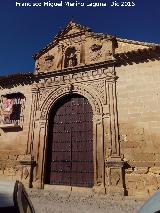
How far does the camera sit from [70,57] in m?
12.2

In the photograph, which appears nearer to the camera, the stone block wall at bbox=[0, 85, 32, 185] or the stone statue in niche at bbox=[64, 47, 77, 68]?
the stone block wall at bbox=[0, 85, 32, 185]

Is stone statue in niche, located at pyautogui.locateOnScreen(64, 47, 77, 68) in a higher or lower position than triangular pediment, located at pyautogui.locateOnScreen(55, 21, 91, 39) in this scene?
lower

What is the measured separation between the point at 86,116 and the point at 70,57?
3.54m

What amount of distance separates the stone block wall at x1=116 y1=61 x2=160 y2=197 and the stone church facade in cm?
3

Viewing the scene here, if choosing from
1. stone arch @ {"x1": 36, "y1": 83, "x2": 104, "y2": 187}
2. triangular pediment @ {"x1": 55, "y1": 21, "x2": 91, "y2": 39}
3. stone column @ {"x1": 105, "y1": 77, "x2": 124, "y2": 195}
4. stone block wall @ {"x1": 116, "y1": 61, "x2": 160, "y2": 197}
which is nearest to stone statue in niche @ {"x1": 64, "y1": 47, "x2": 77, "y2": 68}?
triangular pediment @ {"x1": 55, "y1": 21, "x2": 91, "y2": 39}

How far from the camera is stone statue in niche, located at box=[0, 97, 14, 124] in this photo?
38.7 ft

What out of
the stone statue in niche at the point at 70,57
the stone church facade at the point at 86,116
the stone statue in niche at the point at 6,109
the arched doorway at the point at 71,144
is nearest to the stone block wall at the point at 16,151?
the stone church facade at the point at 86,116

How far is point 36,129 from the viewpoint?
36.1 ft

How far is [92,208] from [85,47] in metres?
7.73

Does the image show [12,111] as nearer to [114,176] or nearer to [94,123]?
[94,123]

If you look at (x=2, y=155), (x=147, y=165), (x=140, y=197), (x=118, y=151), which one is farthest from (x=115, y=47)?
(x=2, y=155)

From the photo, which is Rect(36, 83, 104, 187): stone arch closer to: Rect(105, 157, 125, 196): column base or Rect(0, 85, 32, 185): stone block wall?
Rect(105, 157, 125, 196): column base

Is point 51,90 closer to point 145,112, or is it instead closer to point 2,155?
point 2,155

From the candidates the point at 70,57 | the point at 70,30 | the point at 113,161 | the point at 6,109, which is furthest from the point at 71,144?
the point at 70,30
